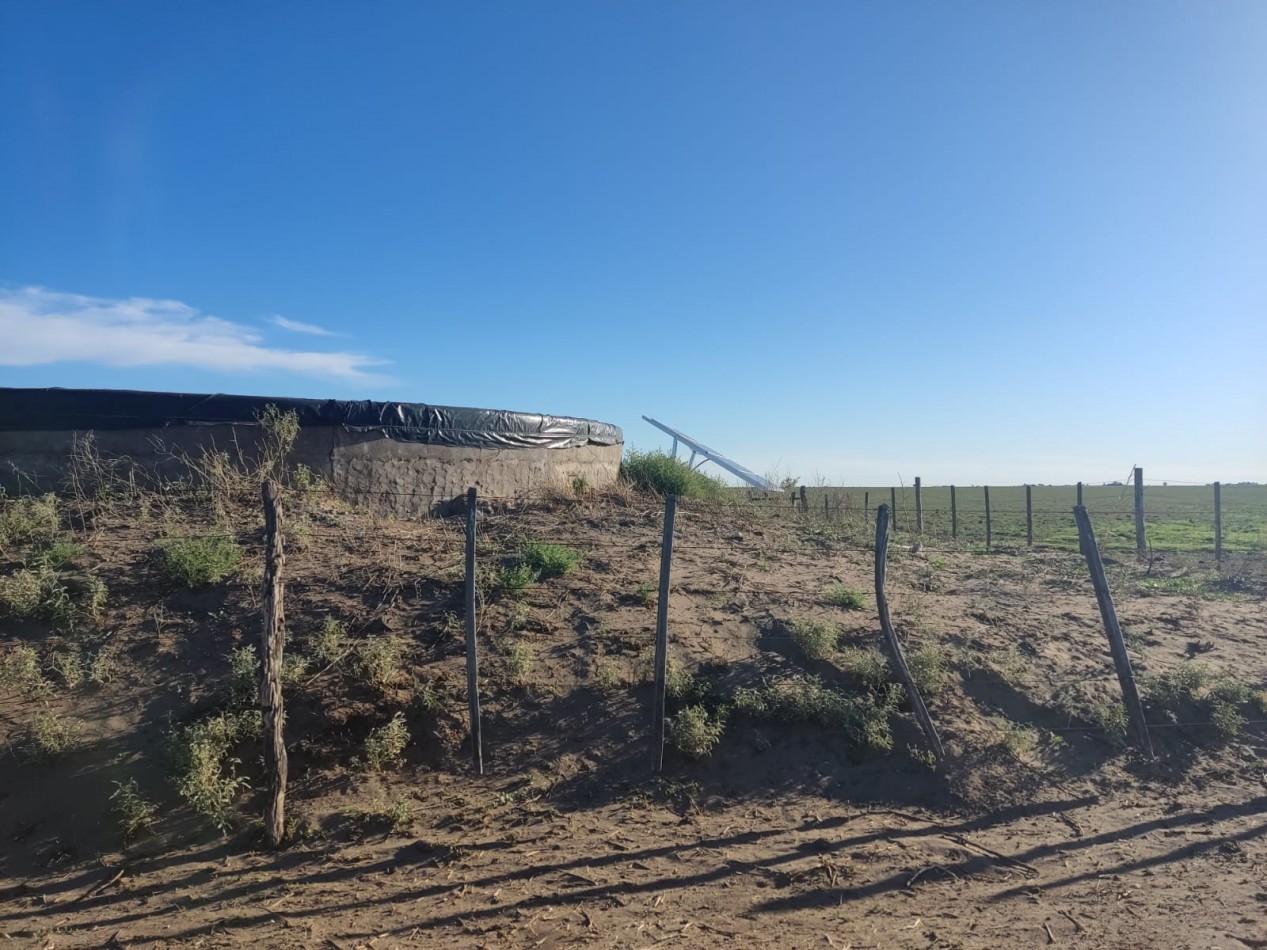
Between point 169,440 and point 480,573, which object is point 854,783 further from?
point 169,440

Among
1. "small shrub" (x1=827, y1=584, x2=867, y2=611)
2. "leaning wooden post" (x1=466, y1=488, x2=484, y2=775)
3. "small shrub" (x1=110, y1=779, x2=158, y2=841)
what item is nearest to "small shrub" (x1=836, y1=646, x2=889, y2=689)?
"small shrub" (x1=827, y1=584, x2=867, y2=611)

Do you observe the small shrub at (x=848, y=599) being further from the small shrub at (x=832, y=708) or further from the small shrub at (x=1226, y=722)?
the small shrub at (x=1226, y=722)

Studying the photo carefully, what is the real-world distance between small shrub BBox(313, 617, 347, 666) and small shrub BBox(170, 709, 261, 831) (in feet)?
2.37

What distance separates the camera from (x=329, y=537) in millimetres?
8375

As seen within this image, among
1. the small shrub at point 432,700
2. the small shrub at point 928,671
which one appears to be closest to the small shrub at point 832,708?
the small shrub at point 928,671

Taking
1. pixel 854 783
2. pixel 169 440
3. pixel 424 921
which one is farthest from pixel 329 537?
pixel 854 783

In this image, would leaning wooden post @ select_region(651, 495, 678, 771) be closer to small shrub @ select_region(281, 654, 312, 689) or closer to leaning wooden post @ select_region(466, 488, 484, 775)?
leaning wooden post @ select_region(466, 488, 484, 775)

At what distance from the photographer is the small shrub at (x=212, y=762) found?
A: 4.86 metres

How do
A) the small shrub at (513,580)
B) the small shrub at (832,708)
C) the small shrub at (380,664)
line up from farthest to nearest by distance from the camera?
the small shrub at (513,580), the small shrub at (380,664), the small shrub at (832,708)

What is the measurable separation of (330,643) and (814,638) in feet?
13.0

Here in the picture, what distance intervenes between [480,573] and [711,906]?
404 centimetres

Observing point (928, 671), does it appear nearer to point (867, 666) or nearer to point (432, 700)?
point (867, 666)

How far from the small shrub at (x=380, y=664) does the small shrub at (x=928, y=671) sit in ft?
13.6

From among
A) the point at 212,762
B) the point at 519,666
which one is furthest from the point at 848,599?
the point at 212,762
